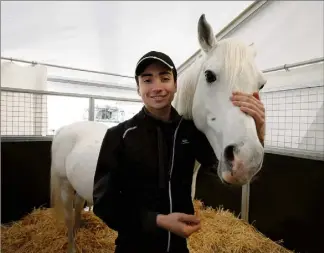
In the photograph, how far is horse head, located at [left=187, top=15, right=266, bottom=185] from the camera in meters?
0.64

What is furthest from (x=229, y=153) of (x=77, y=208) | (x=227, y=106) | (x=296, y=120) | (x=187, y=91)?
(x=296, y=120)

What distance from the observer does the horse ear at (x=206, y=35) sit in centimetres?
90

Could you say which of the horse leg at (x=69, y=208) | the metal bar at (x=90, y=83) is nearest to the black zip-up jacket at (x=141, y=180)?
the horse leg at (x=69, y=208)

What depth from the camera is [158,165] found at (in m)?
0.73

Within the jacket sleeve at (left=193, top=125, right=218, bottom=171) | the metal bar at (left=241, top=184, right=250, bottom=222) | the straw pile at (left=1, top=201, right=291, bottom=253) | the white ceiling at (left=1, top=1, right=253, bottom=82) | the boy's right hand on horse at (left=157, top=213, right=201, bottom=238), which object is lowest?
the straw pile at (left=1, top=201, right=291, bottom=253)

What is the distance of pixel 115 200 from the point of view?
693 mm

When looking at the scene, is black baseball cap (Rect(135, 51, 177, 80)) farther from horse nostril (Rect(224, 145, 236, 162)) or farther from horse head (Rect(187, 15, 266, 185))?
horse nostril (Rect(224, 145, 236, 162))

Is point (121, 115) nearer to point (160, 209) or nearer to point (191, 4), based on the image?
point (191, 4)

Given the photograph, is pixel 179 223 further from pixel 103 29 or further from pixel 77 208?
pixel 103 29

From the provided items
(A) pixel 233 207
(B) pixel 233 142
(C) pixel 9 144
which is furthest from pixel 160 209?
(C) pixel 9 144

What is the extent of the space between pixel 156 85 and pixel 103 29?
291cm

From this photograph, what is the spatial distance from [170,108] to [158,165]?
0.22 metres

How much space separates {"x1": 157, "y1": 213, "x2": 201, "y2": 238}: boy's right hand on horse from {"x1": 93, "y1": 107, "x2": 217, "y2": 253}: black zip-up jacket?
0.17 feet

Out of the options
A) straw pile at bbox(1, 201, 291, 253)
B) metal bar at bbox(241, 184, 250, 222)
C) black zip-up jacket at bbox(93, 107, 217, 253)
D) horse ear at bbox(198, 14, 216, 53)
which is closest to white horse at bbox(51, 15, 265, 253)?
horse ear at bbox(198, 14, 216, 53)
